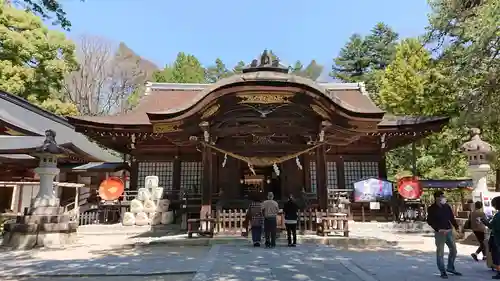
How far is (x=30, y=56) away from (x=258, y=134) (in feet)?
59.2

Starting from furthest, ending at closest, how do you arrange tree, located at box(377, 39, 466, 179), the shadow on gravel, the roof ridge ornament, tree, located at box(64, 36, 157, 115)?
tree, located at box(64, 36, 157, 115) → tree, located at box(377, 39, 466, 179) → the roof ridge ornament → the shadow on gravel

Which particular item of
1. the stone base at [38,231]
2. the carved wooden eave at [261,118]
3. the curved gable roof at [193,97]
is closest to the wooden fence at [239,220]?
the carved wooden eave at [261,118]

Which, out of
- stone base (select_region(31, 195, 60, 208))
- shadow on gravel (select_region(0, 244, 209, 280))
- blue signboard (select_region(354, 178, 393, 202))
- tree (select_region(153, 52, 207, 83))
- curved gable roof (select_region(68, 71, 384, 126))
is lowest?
shadow on gravel (select_region(0, 244, 209, 280))

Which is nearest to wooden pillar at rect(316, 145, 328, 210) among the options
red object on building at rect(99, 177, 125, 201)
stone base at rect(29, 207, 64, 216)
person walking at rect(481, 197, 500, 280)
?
person walking at rect(481, 197, 500, 280)

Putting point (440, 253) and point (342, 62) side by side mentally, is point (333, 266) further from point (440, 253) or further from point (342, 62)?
point (342, 62)

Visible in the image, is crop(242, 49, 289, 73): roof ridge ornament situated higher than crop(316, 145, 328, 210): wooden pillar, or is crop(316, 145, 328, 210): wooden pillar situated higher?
crop(242, 49, 289, 73): roof ridge ornament

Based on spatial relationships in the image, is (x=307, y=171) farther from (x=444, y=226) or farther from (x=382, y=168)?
(x=444, y=226)

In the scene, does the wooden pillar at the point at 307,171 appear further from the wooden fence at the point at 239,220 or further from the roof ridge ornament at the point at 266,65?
the roof ridge ornament at the point at 266,65

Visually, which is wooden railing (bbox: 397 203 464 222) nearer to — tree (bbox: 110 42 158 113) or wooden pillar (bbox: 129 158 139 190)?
wooden pillar (bbox: 129 158 139 190)

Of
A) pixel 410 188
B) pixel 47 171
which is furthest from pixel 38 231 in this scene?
pixel 410 188

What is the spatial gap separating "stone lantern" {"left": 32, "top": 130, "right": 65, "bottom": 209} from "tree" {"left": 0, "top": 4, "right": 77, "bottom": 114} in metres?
14.4

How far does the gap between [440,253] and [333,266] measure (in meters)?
1.72

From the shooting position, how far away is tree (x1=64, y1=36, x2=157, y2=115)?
30.8 meters

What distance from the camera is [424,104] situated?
735 inches
